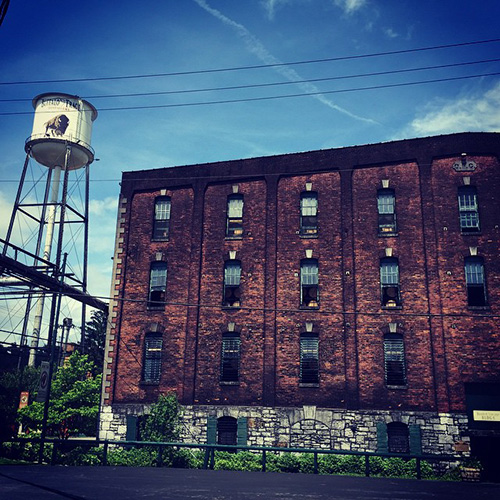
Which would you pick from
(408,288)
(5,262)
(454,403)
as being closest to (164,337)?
(5,262)

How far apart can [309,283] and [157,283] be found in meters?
7.94

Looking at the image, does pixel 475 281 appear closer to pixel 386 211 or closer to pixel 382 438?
pixel 386 211

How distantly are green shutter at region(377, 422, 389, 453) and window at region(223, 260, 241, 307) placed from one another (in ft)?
28.1

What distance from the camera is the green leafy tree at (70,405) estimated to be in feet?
83.6

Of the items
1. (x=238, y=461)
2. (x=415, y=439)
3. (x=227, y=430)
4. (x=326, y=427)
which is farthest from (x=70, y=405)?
(x=415, y=439)

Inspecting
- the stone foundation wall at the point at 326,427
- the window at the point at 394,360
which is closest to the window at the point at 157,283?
the stone foundation wall at the point at 326,427

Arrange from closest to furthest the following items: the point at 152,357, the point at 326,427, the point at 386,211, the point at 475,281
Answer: the point at 326,427
the point at 475,281
the point at 386,211
the point at 152,357

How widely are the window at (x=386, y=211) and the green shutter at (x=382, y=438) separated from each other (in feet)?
29.1

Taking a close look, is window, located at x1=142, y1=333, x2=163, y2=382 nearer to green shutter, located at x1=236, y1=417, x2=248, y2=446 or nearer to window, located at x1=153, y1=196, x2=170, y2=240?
green shutter, located at x1=236, y1=417, x2=248, y2=446

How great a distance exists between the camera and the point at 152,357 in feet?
83.4

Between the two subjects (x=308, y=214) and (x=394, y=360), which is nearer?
(x=394, y=360)

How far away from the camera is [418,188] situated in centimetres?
2456

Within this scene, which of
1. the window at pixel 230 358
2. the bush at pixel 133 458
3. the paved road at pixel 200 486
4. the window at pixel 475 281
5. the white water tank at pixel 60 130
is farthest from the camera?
the white water tank at pixel 60 130

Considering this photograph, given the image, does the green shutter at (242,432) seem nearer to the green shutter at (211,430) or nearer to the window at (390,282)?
the green shutter at (211,430)
